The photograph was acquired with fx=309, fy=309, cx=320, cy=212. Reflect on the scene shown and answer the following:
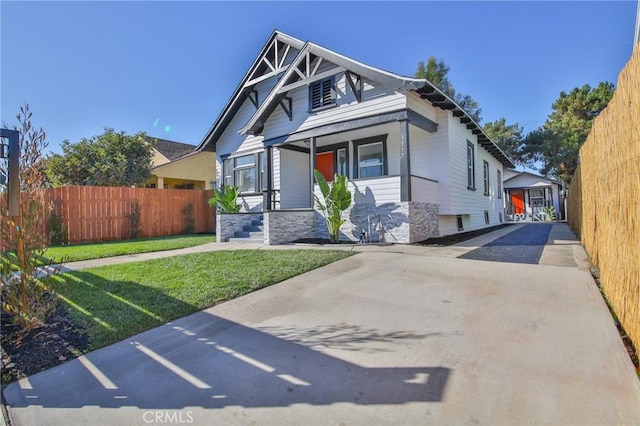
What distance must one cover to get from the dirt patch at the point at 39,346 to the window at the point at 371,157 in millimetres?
9818

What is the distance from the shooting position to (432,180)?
10406 mm

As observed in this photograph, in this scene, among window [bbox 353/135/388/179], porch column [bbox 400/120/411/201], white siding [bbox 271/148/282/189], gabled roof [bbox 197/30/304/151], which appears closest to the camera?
porch column [bbox 400/120/411/201]

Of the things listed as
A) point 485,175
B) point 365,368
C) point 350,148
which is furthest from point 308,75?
point 485,175

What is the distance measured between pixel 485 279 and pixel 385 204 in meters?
4.72

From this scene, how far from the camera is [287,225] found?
10.1 meters

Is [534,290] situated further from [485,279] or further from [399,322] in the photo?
[399,322]

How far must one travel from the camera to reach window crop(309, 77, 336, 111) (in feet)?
35.9

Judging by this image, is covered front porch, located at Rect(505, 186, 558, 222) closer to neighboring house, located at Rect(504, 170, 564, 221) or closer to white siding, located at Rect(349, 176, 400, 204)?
neighboring house, located at Rect(504, 170, 564, 221)

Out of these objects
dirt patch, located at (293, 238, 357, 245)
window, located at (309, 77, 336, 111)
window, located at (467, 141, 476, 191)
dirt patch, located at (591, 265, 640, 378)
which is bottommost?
dirt patch, located at (591, 265, 640, 378)

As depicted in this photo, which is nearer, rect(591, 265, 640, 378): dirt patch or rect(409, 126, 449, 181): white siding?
rect(591, 265, 640, 378): dirt patch

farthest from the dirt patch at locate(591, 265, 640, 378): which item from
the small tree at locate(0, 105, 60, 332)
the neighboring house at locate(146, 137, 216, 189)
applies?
the neighboring house at locate(146, 137, 216, 189)

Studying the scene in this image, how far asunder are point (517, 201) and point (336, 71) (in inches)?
1017

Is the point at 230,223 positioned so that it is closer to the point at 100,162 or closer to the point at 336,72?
the point at 336,72

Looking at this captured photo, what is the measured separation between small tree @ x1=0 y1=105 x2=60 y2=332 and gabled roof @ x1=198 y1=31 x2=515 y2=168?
8029mm
